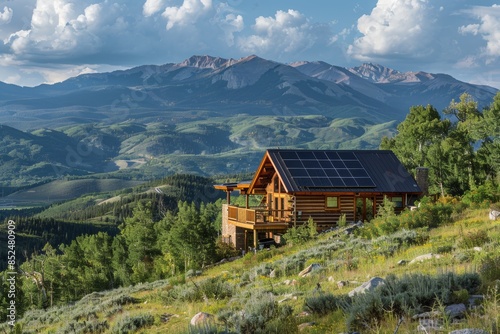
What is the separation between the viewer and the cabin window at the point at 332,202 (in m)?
38.1

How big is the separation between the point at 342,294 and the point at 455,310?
352cm

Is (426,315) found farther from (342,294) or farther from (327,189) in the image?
(327,189)

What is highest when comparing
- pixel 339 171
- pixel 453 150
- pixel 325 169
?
pixel 453 150

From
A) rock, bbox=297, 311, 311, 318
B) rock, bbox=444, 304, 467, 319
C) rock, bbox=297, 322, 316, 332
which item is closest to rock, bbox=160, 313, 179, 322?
rock, bbox=297, 311, 311, 318

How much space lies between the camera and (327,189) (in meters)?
37.0

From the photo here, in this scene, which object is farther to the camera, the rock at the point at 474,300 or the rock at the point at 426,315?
the rock at the point at 474,300

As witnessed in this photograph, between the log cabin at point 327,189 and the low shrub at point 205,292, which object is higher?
the log cabin at point 327,189

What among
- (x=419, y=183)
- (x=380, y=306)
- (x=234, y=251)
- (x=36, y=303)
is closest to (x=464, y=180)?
(x=419, y=183)

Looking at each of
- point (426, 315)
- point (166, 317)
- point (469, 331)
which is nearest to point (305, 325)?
point (426, 315)

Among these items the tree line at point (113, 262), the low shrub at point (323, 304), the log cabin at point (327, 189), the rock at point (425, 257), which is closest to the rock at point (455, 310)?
the low shrub at point (323, 304)

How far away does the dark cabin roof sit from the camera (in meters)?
37.4

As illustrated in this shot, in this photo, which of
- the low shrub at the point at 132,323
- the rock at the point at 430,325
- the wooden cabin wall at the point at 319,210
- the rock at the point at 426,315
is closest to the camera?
the rock at the point at 430,325

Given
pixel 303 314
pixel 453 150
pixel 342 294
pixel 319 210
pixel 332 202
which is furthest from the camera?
pixel 453 150

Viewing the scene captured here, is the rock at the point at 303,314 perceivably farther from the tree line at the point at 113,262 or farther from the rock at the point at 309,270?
the tree line at the point at 113,262
